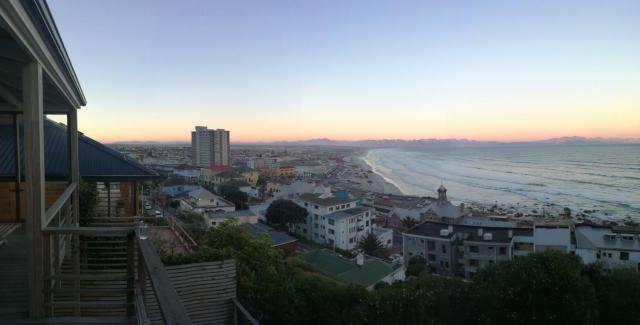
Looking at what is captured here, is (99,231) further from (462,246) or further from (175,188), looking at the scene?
(175,188)

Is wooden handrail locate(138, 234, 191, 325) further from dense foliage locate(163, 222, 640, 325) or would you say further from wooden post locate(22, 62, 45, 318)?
dense foliage locate(163, 222, 640, 325)

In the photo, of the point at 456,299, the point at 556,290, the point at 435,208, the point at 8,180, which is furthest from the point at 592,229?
the point at 8,180

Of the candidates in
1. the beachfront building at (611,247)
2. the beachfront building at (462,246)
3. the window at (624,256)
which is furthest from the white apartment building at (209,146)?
the window at (624,256)

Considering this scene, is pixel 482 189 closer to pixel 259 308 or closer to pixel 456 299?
pixel 456 299

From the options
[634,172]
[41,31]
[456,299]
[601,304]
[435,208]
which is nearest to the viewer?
[41,31]

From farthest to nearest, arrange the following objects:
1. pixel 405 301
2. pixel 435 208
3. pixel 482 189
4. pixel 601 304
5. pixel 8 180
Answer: pixel 482 189
pixel 435 208
pixel 601 304
pixel 405 301
pixel 8 180

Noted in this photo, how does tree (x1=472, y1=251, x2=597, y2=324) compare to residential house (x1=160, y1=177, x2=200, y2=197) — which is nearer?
tree (x1=472, y1=251, x2=597, y2=324)

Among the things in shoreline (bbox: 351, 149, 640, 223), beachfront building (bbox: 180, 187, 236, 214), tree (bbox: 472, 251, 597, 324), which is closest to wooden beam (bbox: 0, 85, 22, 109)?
tree (bbox: 472, 251, 597, 324)
